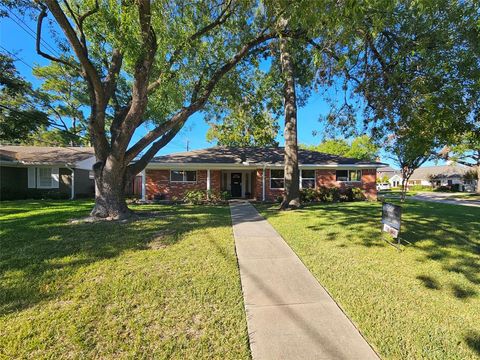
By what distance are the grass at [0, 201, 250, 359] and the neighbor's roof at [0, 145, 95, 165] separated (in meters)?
14.7

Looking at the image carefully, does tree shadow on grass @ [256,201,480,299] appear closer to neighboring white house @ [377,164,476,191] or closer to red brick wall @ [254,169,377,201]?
red brick wall @ [254,169,377,201]

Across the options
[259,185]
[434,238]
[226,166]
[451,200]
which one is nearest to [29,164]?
[226,166]

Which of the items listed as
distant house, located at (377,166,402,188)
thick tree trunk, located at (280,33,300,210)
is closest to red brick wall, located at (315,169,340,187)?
thick tree trunk, located at (280,33,300,210)

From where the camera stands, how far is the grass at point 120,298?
2.67m

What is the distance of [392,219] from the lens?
5.77 metres

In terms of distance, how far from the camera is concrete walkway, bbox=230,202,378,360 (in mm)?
2672

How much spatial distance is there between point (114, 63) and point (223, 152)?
11.3m

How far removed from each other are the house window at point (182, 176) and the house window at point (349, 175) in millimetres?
10096

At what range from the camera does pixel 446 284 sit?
409 centimetres

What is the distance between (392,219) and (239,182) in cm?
1437

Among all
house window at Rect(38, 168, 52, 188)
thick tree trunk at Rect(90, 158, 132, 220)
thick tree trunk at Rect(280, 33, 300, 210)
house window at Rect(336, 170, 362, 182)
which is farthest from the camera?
house window at Rect(38, 168, 52, 188)

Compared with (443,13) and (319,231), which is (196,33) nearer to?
(443,13)

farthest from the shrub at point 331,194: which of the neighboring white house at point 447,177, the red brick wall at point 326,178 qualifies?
the neighboring white house at point 447,177

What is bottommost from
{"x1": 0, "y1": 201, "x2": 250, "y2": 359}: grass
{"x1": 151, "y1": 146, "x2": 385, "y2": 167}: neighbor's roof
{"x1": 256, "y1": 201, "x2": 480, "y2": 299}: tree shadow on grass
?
{"x1": 0, "y1": 201, "x2": 250, "y2": 359}: grass
